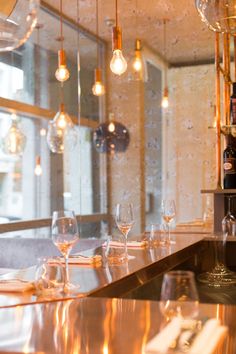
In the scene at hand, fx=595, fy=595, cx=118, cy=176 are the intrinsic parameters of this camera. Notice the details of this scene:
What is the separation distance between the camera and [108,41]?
8594 millimetres

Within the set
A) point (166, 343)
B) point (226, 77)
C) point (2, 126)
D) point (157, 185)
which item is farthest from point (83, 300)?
point (157, 185)

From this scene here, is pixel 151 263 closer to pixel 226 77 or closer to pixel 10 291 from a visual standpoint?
pixel 10 291

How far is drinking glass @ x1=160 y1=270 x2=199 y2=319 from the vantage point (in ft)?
3.99

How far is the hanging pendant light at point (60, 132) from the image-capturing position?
599cm

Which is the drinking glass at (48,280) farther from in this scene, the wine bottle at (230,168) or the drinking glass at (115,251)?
the wine bottle at (230,168)

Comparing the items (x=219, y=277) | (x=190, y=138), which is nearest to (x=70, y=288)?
(x=219, y=277)

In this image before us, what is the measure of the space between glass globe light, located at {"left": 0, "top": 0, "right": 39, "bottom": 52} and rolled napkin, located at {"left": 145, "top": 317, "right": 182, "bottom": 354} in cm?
122

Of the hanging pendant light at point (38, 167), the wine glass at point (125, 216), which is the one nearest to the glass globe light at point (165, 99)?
the hanging pendant light at point (38, 167)

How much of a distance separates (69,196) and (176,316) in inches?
270

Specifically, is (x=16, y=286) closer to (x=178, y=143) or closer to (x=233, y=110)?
(x=233, y=110)

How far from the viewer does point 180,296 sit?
1.22 m

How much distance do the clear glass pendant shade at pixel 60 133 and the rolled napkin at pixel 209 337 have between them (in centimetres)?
Answer: 460

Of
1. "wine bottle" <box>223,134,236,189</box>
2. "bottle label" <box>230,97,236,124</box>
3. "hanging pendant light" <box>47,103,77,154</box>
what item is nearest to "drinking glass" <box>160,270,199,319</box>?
"wine bottle" <box>223,134,236,189</box>

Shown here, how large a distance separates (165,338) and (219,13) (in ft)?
6.40
